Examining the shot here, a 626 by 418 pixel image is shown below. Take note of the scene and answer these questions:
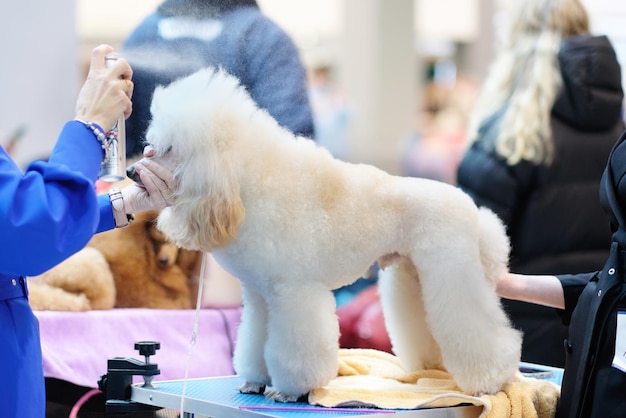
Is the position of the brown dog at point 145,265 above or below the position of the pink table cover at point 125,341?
above

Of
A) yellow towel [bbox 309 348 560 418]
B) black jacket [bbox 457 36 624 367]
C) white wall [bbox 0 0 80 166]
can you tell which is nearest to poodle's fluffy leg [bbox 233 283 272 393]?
yellow towel [bbox 309 348 560 418]

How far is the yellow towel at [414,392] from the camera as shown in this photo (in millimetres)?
1481

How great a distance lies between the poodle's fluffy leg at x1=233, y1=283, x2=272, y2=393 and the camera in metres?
1.55

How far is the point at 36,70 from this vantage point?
9.33ft

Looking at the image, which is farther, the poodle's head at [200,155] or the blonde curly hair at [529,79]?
the blonde curly hair at [529,79]

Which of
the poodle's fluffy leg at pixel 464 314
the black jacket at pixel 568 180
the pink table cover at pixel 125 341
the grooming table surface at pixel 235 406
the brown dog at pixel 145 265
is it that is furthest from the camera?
the black jacket at pixel 568 180

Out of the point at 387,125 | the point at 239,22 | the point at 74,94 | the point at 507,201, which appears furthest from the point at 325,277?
the point at 387,125

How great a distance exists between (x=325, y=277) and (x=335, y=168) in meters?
0.18

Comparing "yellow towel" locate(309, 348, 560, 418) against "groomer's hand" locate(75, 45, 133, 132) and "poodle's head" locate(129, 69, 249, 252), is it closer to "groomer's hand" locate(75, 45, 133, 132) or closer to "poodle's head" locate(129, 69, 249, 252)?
"poodle's head" locate(129, 69, 249, 252)

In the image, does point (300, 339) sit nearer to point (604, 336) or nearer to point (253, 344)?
point (253, 344)

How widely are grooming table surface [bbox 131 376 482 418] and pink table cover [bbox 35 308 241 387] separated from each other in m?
0.30

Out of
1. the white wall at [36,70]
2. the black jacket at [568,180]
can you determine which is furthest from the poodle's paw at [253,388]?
the white wall at [36,70]

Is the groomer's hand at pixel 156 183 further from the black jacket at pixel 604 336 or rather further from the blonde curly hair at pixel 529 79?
the blonde curly hair at pixel 529 79

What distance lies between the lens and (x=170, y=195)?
1.46m
